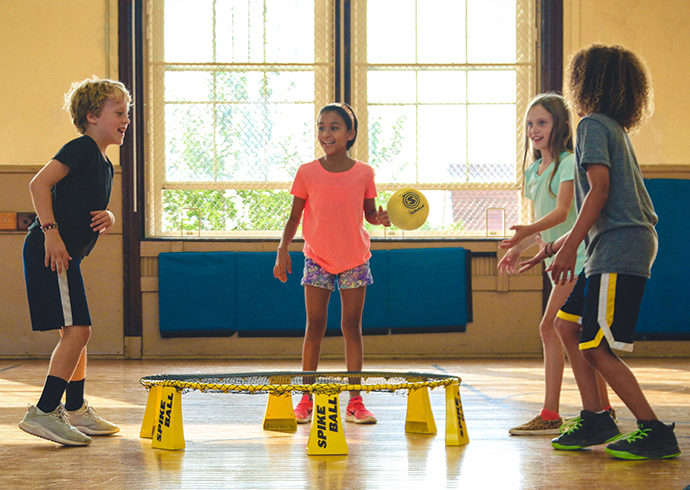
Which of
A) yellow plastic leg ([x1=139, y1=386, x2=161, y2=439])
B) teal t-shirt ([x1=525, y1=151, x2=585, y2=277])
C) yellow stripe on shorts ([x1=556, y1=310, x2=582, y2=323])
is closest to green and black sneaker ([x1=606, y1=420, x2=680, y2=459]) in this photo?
yellow stripe on shorts ([x1=556, y1=310, x2=582, y2=323])

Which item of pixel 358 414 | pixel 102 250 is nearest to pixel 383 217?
pixel 358 414

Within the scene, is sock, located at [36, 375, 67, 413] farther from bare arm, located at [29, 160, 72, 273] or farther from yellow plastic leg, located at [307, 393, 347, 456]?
yellow plastic leg, located at [307, 393, 347, 456]

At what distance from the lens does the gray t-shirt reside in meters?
2.40

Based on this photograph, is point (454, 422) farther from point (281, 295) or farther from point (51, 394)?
point (281, 295)

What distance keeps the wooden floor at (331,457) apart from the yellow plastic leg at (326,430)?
0.14ft

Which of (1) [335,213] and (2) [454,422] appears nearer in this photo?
(2) [454,422]

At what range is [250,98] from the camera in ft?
19.3

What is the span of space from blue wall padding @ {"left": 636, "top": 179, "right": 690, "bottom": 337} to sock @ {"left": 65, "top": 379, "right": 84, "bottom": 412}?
4.11 meters

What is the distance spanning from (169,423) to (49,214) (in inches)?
31.2

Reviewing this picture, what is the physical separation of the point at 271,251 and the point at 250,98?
3.71ft

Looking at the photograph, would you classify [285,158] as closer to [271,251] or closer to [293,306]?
[271,251]

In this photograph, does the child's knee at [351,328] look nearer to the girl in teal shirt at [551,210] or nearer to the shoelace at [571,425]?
the girl in teal shirt at [551,210]

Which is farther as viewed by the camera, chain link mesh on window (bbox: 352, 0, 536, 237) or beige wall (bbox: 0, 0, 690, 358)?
chain link mesh on window (bbox: 352, 0, 536, 237)

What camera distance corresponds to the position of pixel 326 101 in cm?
589
